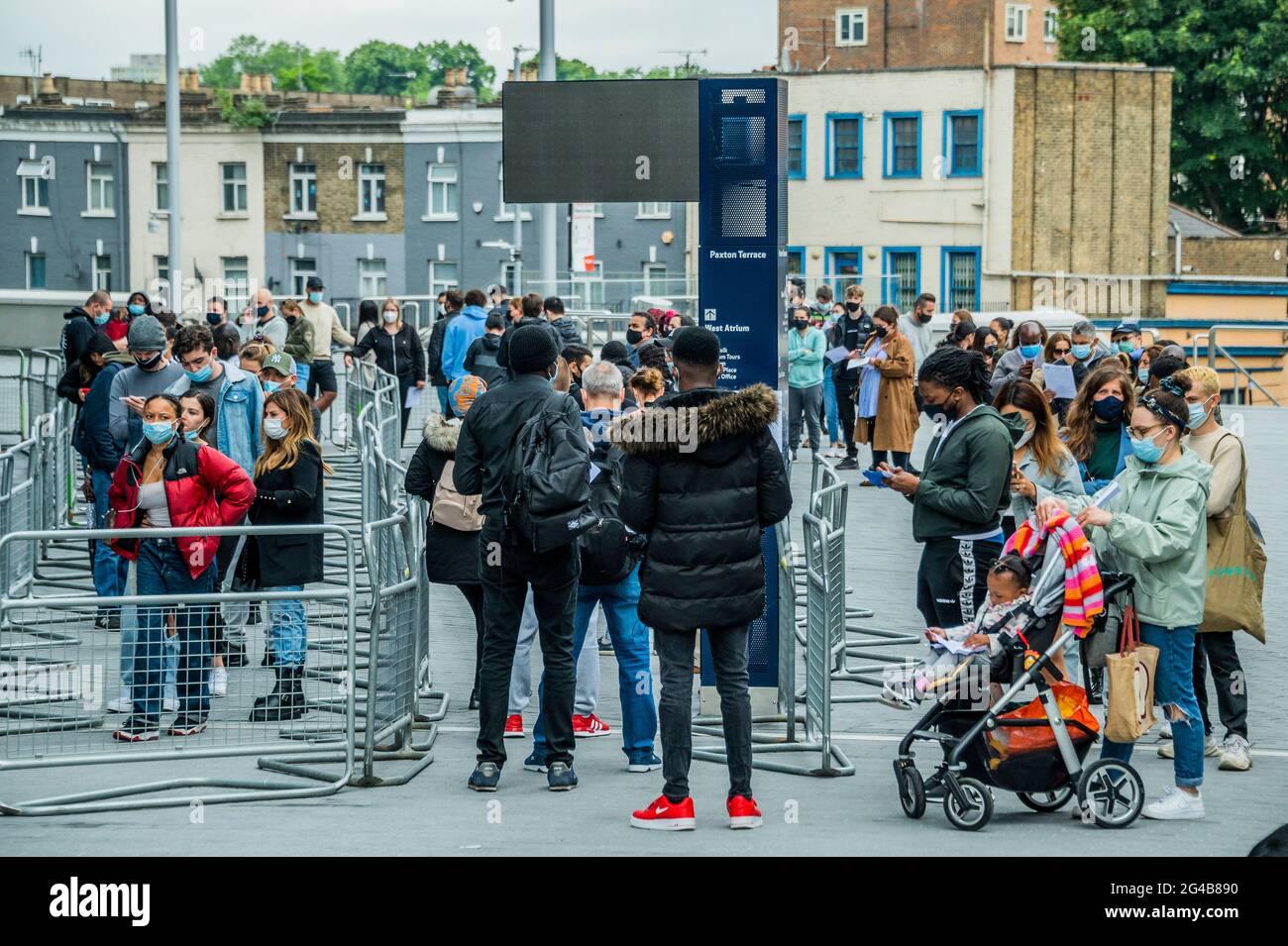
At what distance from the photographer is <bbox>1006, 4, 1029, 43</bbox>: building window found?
6950 centimetres

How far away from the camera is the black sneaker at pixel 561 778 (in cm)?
773

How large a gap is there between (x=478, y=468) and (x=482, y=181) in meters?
50.7

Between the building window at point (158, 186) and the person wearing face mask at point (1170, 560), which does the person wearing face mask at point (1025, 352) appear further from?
the building window at point (158, 186)

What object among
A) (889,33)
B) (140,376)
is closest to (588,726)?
(140,376)

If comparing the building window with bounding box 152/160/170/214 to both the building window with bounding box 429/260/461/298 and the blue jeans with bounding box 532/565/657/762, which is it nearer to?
the building window with bounding box 429/260/461/298

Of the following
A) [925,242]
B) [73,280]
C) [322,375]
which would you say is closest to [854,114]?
[925,242]

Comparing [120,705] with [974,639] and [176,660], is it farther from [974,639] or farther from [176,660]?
[974,639]

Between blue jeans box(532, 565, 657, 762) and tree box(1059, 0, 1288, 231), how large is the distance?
50.1 meters

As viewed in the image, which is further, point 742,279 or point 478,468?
point 742,279

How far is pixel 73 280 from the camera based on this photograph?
201 ft

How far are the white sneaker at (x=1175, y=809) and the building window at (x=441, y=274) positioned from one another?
172ft

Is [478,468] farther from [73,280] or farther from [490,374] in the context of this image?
[73,280]

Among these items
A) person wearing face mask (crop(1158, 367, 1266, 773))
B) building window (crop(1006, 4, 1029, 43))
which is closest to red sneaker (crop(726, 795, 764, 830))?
person wearing face mask (crop(1158, 367, 1266, 773))

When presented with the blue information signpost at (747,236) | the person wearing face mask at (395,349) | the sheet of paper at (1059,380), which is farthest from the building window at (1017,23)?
the blue information signpost at (747,236)
